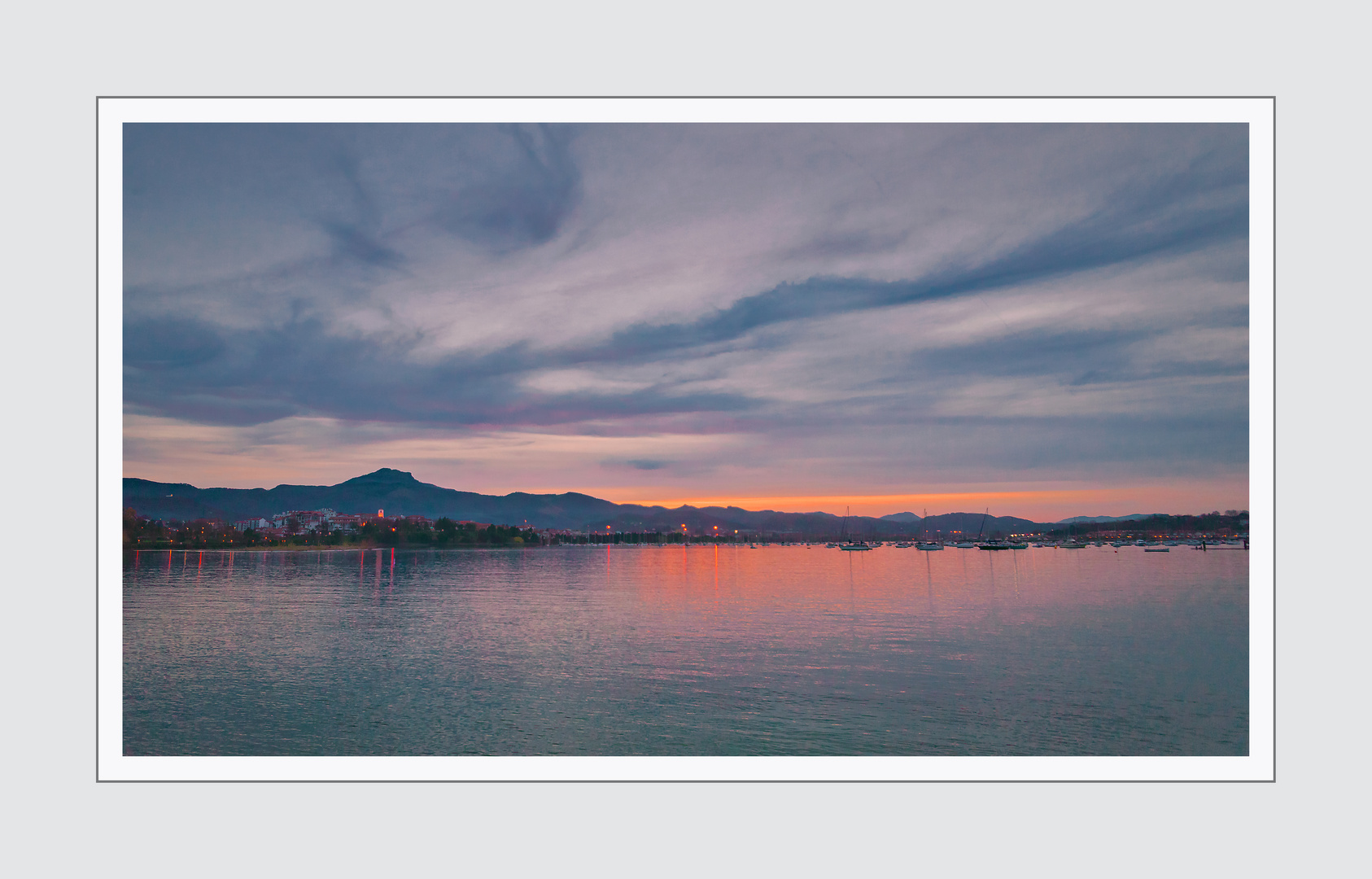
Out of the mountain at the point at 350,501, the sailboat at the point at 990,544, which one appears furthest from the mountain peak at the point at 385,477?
the sailboat at the point at 990,544

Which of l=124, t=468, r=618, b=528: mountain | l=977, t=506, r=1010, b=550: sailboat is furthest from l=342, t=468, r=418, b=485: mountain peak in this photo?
l=977, t=506, r=1010, b=550: sailboat

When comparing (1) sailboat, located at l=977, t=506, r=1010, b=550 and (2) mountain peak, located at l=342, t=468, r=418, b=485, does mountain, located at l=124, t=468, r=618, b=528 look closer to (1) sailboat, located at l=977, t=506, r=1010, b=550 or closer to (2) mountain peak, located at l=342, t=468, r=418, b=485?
(2) mountain peak, located at l=342, t=468, r=418, b=485

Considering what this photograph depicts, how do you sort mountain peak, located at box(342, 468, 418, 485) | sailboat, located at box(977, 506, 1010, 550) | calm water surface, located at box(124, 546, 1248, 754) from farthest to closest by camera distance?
1. sailboat, located at box(977, 506, 1010, 550)
2. mountain peak, located at box(342, 468, 418, 485)
3. calm water surface, located at box(124, 546, 1248, 754)

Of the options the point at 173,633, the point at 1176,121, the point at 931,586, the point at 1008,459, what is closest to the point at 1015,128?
the point at 1176,121

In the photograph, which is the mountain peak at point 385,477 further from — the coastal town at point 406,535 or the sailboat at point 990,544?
the sailboat at point 990,544

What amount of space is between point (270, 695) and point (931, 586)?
30240mm

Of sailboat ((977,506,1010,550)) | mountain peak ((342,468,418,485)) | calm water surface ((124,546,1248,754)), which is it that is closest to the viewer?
calm water surface ((124,546,1248,754))

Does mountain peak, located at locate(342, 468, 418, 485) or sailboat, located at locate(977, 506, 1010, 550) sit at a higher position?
mountain peak, located at locate(342, 468, 418, 485)

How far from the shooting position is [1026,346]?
15430 mm

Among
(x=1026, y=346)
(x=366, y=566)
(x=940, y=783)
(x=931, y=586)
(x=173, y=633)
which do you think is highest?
(x=1026, y=346)

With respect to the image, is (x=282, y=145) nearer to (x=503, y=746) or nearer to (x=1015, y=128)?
(x=503, y=746)

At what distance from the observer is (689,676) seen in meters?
12.1

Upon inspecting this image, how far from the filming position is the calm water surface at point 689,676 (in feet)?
28.8

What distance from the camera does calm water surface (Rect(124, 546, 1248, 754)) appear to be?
878 centimetres
